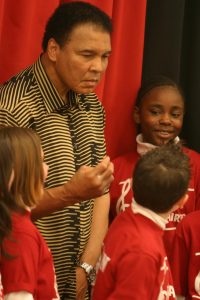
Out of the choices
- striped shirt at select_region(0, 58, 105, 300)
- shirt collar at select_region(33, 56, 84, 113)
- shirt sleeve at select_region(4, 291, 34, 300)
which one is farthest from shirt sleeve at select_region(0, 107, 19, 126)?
shirt sleeve at select_region(4, 291, 34, 300)

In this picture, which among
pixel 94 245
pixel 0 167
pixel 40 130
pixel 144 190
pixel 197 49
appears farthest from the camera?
pixel 197 49

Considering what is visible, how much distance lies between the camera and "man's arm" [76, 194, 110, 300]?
1.77 m

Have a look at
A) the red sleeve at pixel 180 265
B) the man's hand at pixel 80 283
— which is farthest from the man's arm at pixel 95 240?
the red sleeve at pixel 180 265

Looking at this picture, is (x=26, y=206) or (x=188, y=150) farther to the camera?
(x=188, y=150)

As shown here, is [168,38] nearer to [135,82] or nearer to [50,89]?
[135,82]

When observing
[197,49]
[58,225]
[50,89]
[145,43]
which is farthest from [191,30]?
[58,225]

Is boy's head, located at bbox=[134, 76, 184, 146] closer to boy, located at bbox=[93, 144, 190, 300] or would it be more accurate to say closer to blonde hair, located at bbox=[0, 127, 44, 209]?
boy, located at bbox=[93, 144, 190, 300]

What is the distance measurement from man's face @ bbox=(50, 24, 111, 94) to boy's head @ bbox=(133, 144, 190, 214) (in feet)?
1.00

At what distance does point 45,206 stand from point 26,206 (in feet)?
0.54

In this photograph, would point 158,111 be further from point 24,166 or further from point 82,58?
point 24,166

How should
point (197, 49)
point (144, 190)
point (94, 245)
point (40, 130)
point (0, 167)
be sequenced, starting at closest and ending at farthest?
1. point (0, 167)
2. point (144, 190)
3. point (40, 130)
4. point (94, 245)
5. point (197, 49)

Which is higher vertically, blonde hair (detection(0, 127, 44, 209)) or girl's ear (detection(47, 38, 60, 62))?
girl's ear (detection(47, 38, 60, 62))

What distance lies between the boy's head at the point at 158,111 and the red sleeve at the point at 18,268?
1.04 metres

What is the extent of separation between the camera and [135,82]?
2.33m
